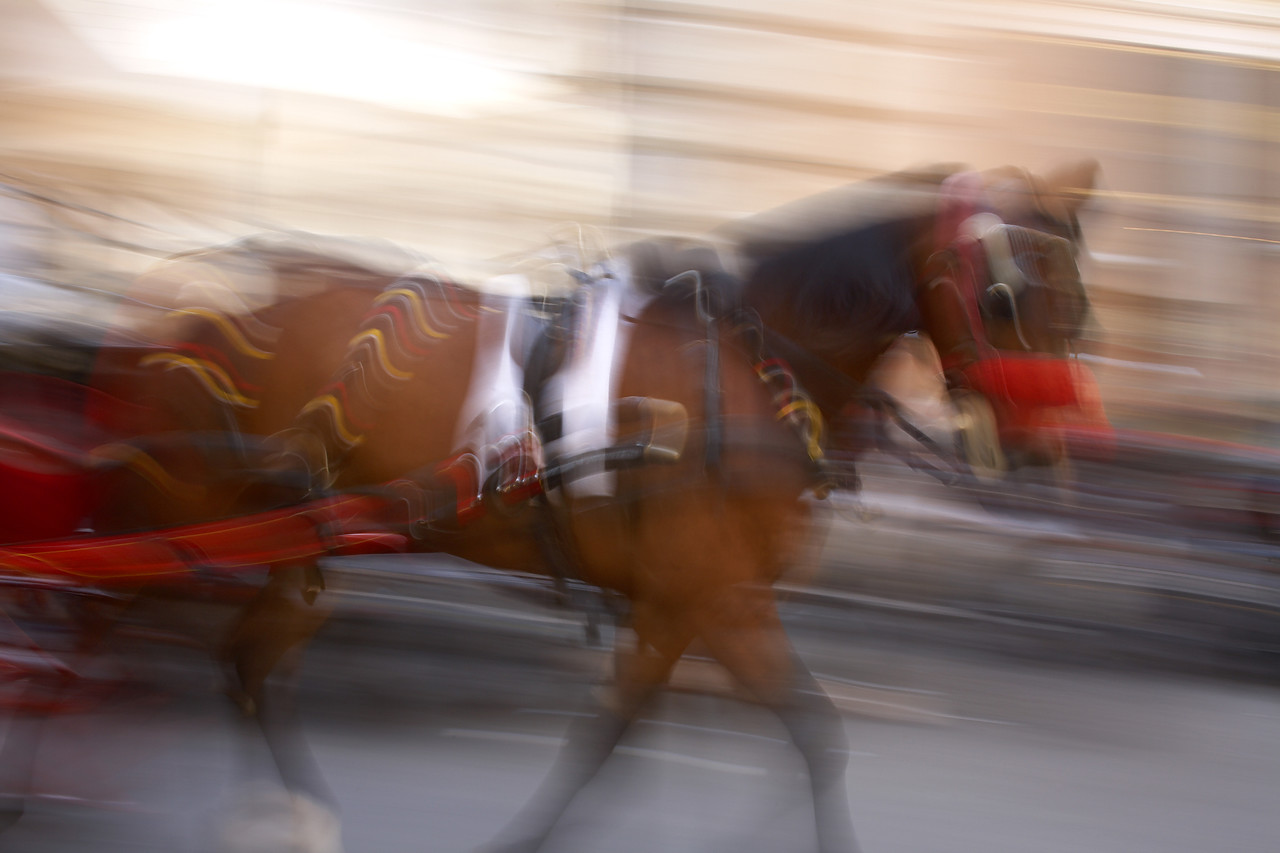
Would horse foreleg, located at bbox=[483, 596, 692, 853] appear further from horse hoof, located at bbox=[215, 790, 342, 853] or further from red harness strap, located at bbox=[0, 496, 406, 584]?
red harness strap, located at bbox=[0, 496, 406, 584]

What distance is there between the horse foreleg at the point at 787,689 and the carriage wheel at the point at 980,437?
497 mm

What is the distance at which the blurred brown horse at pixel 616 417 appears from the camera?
6.63 ft

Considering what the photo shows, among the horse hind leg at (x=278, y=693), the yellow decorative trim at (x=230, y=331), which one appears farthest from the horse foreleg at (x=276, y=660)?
the yellow decorative trim at (x=230, y=331)

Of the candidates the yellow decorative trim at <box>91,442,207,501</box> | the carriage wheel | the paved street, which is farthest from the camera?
the paved street

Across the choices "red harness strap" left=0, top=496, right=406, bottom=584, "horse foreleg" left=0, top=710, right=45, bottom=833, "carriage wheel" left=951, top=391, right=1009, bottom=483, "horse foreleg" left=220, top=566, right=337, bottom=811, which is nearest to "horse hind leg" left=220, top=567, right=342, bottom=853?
"horse foreleg" left=220, top=566, right=337, bottom=811

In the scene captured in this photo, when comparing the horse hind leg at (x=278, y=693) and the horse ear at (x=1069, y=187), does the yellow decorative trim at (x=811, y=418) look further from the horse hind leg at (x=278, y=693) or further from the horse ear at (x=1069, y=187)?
the horse hind leg at (x=278, y=693)

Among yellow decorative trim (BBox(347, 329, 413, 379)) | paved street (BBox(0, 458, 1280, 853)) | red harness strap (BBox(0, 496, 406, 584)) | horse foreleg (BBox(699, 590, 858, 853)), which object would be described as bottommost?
paved street (BBox(0, 458, 1280, 853))

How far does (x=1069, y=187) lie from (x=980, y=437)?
53cm

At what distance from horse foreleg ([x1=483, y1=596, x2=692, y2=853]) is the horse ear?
1.14 meters

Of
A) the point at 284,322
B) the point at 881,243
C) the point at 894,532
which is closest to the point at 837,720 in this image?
the point at 881,243

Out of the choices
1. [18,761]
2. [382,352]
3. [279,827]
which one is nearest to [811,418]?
[382,352]

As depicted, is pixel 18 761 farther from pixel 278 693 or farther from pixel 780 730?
pixel 780 730

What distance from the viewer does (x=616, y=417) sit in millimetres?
2033

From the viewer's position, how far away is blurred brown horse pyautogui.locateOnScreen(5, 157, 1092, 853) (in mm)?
2021
